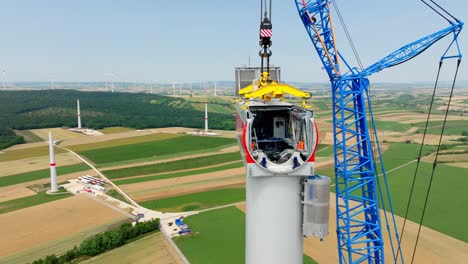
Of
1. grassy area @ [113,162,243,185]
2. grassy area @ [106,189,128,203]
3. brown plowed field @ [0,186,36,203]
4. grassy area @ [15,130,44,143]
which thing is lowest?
brown plowed field @ [0,186,36,203]

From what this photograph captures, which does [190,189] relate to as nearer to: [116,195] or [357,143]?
[116,195]

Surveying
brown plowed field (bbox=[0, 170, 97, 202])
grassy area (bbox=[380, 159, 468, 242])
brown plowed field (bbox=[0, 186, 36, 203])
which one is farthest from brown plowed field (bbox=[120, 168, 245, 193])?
grassy area (bbox=[380, 159, 468, 242])

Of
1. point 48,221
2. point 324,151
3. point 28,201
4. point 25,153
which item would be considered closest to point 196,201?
point 48,221

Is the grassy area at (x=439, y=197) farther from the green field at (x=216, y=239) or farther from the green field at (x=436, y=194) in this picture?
the green field at (x=216, y=239)

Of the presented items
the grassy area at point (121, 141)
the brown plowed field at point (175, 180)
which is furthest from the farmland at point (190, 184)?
the grassy area at point (121, 141)

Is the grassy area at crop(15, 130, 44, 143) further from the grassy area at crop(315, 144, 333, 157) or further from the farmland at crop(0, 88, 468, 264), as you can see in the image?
the grassy area at crop(315, 144, 333, 157)

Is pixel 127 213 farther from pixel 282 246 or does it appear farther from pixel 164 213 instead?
pixel 282 246

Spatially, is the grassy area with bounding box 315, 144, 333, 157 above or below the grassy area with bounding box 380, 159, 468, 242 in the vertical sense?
above

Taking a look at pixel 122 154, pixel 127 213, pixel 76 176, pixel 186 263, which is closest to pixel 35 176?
pixel 76 176
